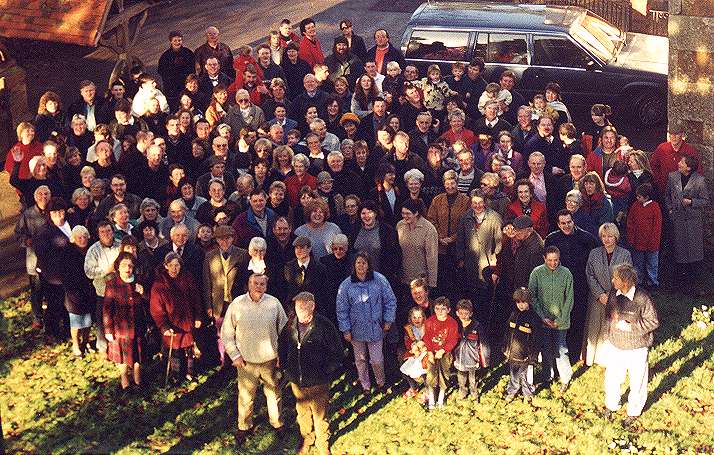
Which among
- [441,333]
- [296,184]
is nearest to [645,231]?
[441,333]

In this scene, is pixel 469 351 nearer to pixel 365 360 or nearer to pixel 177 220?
pixel 365 360

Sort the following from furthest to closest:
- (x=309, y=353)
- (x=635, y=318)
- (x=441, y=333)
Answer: (x=441, y=333) → (x=635, y=318) → (x=309, y=353)

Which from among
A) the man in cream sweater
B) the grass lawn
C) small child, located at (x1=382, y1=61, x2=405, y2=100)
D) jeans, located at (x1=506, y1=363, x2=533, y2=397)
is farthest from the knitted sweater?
small child, located at (x1=382, y1=61, x2=405, y2=100)

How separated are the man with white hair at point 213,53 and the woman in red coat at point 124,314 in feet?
20.2

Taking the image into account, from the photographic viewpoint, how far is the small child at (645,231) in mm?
12820

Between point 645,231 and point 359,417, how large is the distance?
4.30 metres

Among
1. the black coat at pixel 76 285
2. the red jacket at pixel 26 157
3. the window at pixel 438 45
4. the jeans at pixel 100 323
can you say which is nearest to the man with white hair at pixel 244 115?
the red jacket at pixel 26 157

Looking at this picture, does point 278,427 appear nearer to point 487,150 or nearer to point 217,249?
point 217,249

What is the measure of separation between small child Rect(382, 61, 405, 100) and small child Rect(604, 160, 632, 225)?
380cm

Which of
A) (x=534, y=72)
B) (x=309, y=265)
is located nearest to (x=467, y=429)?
(x=309, y=265)

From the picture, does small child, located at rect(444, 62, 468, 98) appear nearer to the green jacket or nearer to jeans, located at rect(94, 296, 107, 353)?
the green jacket

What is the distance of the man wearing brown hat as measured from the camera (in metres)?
11.4

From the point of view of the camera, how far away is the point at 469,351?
37.0ft

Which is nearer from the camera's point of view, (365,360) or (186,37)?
(365,360)
